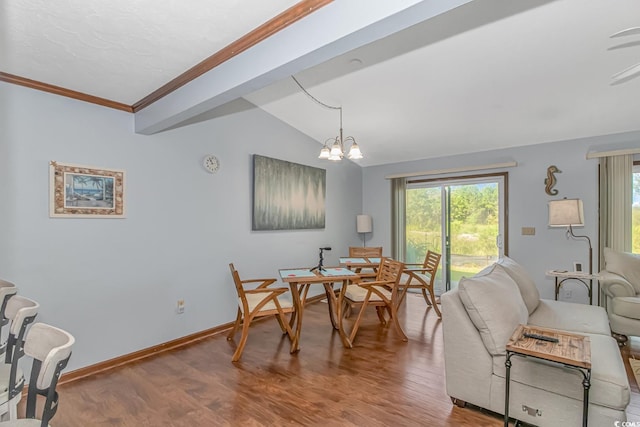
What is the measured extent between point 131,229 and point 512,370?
10.9 feet

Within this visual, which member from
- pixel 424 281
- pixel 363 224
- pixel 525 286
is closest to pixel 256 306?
pixel 424 281

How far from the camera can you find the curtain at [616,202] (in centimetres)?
402

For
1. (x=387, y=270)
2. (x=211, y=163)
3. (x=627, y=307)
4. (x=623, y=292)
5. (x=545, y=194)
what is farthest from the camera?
(x=545, y=194)

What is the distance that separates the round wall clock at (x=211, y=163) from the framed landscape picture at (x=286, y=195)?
554 millimetres

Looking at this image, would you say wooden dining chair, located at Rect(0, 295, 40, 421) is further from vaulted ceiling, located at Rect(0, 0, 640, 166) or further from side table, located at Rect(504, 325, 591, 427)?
side table, located at Rect(504, 325, 591, 427)

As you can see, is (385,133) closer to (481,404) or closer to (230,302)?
(230,302)

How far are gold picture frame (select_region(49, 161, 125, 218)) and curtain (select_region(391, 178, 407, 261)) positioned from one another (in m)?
4.42

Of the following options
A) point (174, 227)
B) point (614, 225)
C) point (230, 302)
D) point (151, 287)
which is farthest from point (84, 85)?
point (614, 225)

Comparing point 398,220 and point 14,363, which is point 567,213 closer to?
point 398,220

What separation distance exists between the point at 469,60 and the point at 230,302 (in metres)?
3.67

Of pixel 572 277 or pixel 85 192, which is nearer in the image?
pixel 85 192

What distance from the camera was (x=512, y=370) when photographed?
2.06m

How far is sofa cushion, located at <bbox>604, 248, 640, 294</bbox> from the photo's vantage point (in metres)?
3.52

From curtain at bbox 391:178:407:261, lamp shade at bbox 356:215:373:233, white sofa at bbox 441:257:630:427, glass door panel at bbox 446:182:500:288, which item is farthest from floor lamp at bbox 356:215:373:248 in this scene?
white sofa at bbox 441:257:630:427
